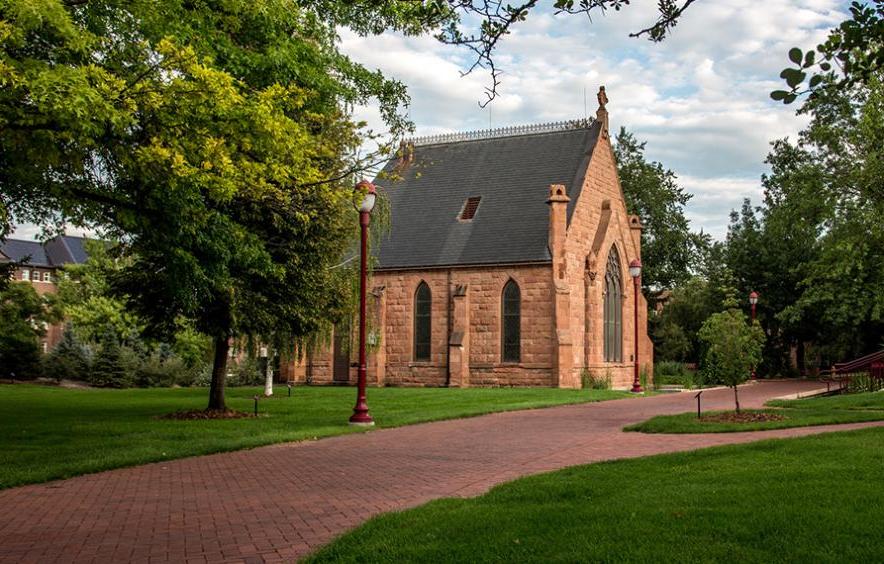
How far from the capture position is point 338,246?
71.4 feet

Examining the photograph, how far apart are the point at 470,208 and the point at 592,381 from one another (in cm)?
1031

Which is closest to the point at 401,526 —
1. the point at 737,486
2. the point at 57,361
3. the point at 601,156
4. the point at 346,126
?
the point at 737,486

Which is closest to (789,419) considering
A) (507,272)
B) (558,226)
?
(558,226)

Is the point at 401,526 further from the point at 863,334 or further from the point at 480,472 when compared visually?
the point at 863,334

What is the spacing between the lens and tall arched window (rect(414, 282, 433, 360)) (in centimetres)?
4028

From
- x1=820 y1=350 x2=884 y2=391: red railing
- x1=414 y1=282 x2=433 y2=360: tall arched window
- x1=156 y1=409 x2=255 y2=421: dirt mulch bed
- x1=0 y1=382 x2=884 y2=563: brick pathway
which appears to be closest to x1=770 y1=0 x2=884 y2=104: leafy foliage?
x1=0 y1=382 x2=884 y2=563: brick pathway

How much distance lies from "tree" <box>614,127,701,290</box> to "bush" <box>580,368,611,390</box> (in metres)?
17.3

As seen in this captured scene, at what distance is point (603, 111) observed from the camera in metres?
41.2

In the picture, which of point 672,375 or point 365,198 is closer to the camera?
point 365,198

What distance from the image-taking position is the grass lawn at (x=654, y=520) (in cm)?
614

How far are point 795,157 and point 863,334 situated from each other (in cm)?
1341

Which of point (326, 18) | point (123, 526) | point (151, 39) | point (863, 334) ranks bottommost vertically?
point (123, 526)

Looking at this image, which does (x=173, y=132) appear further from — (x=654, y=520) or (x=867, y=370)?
(x=867, y=370)

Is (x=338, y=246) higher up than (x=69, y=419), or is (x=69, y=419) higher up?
(x=338, y=246)
